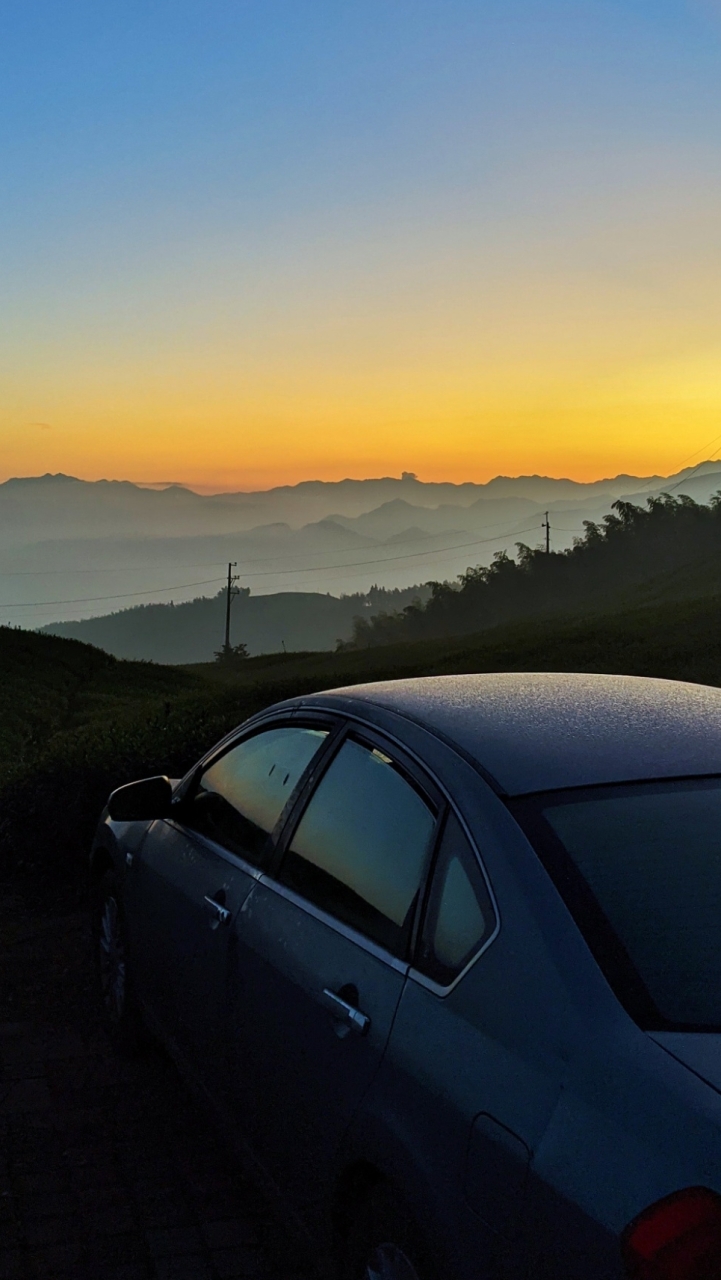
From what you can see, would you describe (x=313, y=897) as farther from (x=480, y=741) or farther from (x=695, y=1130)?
(x=695, y=1130)

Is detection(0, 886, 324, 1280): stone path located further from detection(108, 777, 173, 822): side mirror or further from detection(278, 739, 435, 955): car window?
detection(108, 777, 173, 822): side mirror

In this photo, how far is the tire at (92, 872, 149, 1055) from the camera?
16.5ft

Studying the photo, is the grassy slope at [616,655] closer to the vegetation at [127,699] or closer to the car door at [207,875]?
the vegetation at [127,699]

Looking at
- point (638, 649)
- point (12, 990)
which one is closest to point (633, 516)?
point (638, 649)

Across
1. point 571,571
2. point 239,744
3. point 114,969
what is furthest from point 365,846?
point 571,571

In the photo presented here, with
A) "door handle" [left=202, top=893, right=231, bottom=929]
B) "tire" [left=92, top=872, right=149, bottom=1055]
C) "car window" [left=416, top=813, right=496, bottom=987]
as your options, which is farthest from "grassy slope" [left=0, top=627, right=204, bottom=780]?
"car window" [left=416, top=813, right=496, bottom=987]

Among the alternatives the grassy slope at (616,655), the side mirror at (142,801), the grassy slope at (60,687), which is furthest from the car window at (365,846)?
the grassy slope at (616,655)

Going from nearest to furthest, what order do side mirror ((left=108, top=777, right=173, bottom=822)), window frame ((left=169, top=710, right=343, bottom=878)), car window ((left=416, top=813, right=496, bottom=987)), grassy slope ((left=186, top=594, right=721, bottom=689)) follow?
car window ((left=416, top=813, right=496, bottom=987))
window frame ((left=169, top=710, right=343, bottom=878))
side mirror ((left=108, top=777, right=173, bottom=822))
grassy slope ((left=186, top=594, right=721, bottom=689))

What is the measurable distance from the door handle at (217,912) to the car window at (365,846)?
32 cm

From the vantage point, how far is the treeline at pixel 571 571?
12825cm

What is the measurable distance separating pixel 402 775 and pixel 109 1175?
7.24ft

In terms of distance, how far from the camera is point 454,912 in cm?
255

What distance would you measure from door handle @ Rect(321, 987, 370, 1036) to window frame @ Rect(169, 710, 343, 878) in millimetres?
734

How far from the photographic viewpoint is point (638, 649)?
29.0 meters
